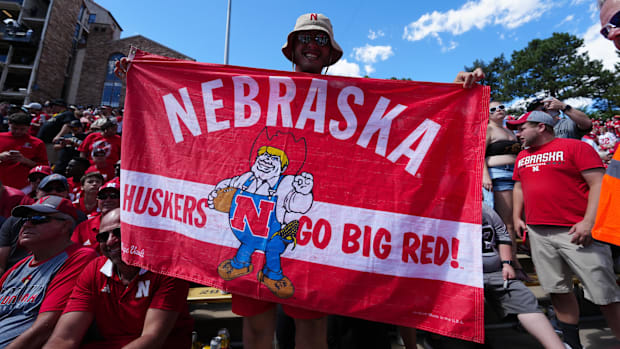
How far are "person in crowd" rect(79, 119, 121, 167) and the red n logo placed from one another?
363 centimetres

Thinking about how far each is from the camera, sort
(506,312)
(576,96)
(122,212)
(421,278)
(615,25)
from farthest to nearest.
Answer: (576,96) → (506,312) → (122,212) → (421,278) → (615,25)

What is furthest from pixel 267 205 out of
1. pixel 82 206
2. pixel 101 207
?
pixel 82 206

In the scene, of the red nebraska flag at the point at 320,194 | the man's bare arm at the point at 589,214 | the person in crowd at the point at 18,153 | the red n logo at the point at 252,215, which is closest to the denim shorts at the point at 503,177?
the man's bare arm at the point at 589,214

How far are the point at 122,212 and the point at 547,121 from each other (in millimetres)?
3806

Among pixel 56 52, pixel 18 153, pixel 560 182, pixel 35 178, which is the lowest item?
pixel 560 182

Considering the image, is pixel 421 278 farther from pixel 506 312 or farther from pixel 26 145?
pixel 26 145

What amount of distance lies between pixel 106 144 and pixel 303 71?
4.03 metres

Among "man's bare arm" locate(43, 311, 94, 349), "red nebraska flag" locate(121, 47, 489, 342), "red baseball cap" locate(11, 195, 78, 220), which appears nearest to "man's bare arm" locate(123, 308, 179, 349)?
"red nebraska flag" locate(121, 47, 489, 342)

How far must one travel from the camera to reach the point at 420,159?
1.78m

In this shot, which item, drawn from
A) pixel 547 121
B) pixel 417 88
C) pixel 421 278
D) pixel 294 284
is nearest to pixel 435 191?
pixel 421 278

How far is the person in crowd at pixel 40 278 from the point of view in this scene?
1.96 m

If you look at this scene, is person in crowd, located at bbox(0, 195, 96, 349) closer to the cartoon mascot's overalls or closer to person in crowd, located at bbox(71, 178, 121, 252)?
person in crowd, located at bbox(71, 178, 121, 252)

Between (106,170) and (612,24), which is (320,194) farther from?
(106,170)

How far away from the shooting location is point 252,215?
1.84 m
